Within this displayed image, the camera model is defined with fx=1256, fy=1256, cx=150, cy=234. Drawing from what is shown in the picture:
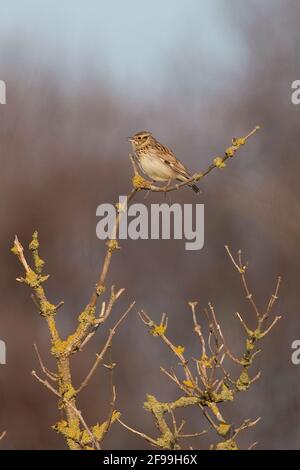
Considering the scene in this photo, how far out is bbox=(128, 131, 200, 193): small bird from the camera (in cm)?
1017

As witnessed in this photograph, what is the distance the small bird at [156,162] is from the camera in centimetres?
1017

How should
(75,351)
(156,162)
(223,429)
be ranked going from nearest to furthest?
1. (223,429)
2. (75,351)
3. (156,162)

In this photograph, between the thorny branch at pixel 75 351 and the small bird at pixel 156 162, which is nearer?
the thorny branch at pixel 75 351

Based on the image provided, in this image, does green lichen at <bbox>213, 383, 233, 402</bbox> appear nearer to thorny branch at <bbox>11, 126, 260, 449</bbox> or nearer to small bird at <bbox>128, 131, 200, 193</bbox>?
thorny branch at <bbox>11, 126, 260, 449</bbox>

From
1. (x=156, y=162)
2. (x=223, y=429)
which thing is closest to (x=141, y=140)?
(x=156, y=162)

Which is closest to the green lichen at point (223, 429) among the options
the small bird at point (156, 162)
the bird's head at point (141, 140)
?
the small bird at point (156, 162)

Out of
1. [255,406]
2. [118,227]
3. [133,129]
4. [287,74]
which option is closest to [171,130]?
[133,129]

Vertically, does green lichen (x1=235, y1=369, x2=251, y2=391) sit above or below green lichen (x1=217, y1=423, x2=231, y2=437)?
above

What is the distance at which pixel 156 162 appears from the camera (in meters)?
10.2

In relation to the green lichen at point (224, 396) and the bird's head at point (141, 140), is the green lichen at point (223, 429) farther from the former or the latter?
the bird's head at point (141, 140)

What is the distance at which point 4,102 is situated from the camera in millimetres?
27969

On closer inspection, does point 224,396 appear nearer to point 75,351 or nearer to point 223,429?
point 223,429

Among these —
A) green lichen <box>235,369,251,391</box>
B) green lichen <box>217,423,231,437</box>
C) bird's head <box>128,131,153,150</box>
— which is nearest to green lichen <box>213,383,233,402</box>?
green lichen <box>235,369,251,391</box>

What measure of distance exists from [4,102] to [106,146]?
8.29 feet
